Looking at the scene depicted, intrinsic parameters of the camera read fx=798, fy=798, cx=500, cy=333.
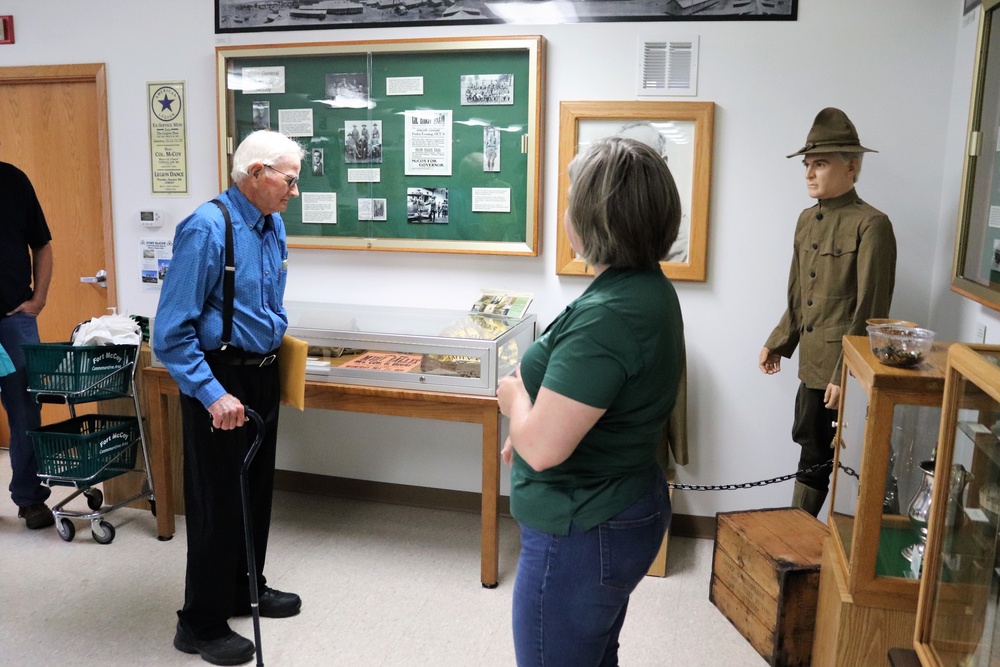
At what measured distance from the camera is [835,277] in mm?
2824

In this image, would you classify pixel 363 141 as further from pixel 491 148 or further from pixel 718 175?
pixel 718 175

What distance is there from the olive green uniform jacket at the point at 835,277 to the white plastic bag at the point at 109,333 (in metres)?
2.78

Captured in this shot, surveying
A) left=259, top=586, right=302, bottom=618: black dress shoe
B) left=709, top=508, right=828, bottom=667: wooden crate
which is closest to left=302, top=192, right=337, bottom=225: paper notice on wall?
left=259, top=586, right=302, bottom=618: black dress shoe

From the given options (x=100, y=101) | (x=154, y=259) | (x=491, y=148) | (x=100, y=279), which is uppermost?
(x=100, y=101)

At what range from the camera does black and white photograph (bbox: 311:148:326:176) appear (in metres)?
3.80

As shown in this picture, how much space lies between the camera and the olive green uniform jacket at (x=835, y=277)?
269cm

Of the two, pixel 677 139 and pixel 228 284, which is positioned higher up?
pixel 677 139

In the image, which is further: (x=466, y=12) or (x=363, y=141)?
(x=363, y=141)

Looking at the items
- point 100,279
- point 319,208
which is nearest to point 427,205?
point 319,208

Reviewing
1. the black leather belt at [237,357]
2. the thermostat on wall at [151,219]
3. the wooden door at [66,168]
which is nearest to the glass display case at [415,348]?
the black leather belt at [237,357]

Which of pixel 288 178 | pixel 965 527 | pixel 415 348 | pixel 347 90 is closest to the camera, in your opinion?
pixel 965 527

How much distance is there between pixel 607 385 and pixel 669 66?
2.37 m

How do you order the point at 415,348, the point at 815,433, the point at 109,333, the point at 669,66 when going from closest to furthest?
1. the point at 815,433
2. the point at 415,348
3. the point at 669,66
4. the point at 109,333

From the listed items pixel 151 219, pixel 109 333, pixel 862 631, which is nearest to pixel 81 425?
pixel 109 333
